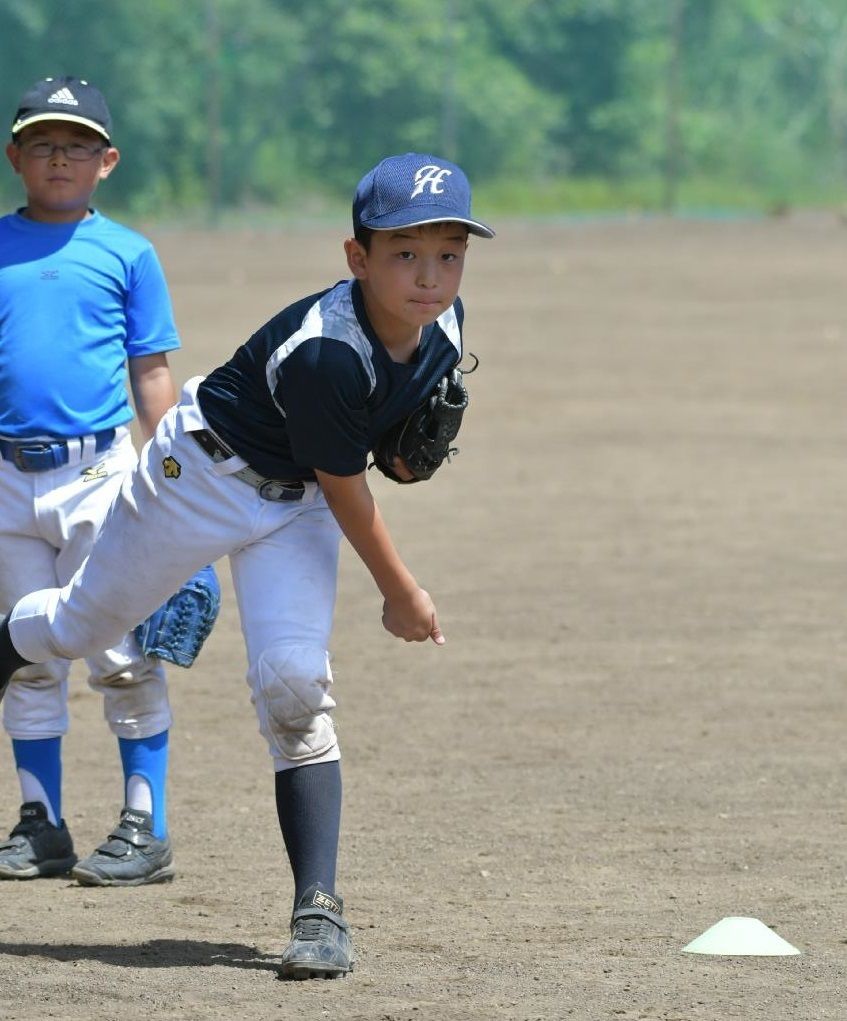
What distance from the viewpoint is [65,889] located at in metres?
4.75

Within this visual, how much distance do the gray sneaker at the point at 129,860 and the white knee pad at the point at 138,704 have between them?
0.23 meters

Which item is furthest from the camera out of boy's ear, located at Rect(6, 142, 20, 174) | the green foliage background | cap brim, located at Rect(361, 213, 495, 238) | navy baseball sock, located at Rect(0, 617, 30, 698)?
the green foliage background

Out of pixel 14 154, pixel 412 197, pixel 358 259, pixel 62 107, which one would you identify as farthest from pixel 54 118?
pixel 412 197

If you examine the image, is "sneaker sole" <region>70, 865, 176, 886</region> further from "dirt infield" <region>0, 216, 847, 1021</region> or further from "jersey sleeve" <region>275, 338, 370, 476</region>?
"jersey sleeve" <region>275, 338, 370, 476</region>

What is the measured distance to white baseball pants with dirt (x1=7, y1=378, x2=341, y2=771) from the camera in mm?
4020

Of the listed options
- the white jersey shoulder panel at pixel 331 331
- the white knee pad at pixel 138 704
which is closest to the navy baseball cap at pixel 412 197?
the white jersey shoulder panel at pixel 331 331

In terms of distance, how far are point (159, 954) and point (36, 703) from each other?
1.01 metres

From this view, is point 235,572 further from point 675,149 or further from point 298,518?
point 675,149

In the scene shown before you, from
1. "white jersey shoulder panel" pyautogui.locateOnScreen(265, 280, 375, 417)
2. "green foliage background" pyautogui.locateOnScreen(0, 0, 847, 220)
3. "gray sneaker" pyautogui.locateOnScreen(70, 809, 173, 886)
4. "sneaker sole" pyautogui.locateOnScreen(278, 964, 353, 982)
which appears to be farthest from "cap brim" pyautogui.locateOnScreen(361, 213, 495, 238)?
"green foliage background" pyautogui.locateOnScreen(0, 0, 847, 220)

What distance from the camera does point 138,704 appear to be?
16.2 ft

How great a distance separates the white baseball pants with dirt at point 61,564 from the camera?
15.7ft

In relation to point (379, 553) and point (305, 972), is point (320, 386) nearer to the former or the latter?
point (379, 553)

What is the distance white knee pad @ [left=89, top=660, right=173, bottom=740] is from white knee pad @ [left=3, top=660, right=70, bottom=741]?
11 centimetres

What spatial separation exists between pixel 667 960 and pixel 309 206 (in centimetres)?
2687
